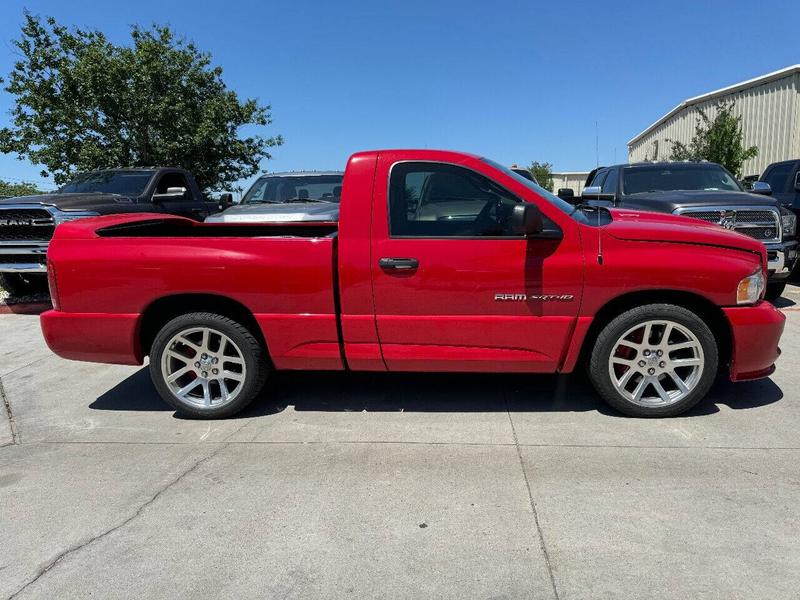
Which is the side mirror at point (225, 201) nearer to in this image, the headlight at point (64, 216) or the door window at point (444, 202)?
the headlight at point (64, 216)

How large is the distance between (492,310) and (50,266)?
3.15 m

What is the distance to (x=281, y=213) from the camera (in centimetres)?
730

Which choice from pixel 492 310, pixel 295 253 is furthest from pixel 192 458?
pixel 492 310

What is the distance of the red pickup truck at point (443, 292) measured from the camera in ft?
12.8

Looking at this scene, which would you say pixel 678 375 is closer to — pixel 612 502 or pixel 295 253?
pixel 612 502

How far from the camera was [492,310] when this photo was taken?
3.95m

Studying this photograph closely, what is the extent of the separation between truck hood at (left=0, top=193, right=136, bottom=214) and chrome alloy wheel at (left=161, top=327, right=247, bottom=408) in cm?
476

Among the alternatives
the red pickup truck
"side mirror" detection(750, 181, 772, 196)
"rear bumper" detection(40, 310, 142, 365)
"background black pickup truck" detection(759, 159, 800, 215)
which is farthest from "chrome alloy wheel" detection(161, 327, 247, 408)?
"background black pickup truck" detection(759, 159, 800, 215)

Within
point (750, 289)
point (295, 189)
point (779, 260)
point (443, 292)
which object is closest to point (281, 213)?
point (295, 189)

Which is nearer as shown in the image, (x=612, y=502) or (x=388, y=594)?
(x=388, y=594)

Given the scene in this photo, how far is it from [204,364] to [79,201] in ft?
17.6

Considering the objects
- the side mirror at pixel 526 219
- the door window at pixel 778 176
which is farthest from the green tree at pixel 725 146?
the side mirror at pixel 526 219

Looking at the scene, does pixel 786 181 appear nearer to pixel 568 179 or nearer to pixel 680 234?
pixel 680 234

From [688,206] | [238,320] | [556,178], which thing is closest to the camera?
[238,320]
